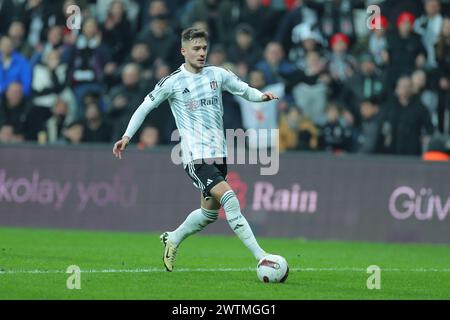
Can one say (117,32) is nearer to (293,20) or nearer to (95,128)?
(95,128)

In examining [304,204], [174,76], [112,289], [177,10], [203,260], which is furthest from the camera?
[177,10]

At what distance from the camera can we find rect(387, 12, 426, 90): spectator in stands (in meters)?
19.2

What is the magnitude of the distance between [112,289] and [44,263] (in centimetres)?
252

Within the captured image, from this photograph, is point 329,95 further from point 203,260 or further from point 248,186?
point 203,260

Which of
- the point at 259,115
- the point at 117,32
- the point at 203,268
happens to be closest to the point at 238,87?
the point at 203,268

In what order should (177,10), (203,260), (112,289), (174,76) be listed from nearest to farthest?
1. (112,289)
2. (174,76)
3. (203,260)
4. (177,10)

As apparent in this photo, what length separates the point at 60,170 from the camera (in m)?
18.0

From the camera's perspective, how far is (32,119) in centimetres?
1953

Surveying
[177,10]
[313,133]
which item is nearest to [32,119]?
[177,10]

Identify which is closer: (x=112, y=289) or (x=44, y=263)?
(x=112, y=289)

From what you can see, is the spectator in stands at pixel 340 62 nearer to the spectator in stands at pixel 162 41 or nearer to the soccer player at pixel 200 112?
the spectator in stands at pixel 162 41

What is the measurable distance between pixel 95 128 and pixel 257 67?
3.01 meters

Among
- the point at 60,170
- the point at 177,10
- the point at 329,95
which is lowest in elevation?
the point at 60,170

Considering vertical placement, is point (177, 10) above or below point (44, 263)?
above
